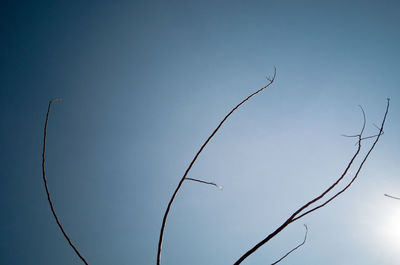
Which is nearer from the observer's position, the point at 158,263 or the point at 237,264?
the point at 237,264

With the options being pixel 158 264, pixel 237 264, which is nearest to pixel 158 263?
pixel 158 264

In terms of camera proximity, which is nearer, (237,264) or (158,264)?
(237,264)

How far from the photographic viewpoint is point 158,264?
741 mm

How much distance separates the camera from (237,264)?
61cm

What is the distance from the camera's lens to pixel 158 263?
74cm

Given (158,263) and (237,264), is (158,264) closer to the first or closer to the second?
(158,263)
